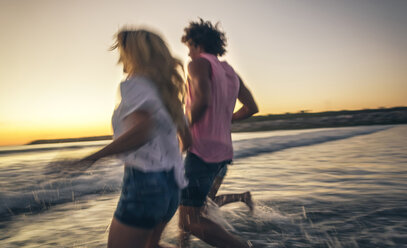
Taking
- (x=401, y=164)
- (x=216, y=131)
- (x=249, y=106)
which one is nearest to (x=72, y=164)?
(x=216, y=131)

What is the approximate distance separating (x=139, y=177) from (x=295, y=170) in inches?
297

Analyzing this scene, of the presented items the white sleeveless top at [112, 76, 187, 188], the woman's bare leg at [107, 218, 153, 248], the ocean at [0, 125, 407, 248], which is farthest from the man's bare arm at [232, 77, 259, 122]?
the woman's bare leg at [107, 218, 153, 248]

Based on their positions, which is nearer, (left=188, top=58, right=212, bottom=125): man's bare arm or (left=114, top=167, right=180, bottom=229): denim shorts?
(left=114, top=167, right=180, bottom=229): denim shorts

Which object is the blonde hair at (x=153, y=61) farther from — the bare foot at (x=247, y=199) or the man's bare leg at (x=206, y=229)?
the bare foot at (x=247, y=199)

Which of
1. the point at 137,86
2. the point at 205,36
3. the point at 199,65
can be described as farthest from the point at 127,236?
the point at 205,36

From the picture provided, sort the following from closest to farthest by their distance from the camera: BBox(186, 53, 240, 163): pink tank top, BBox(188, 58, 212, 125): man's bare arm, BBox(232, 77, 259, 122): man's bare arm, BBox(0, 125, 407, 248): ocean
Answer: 1. BBox(188, 58, 212, 125): man's bare arm
2. BBox(186, 53, 240, 163): pink tank top
3. BBox(232, 77, 259, 122): man's bare arm
4. BBox(0, 125, 407, 248): ocean

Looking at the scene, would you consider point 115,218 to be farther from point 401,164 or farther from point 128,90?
point 401,164

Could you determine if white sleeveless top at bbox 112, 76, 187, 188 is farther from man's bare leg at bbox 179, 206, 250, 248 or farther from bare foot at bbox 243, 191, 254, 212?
bare foot at bbox 243, 191, 254, 212

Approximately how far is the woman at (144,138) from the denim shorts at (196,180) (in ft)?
2.24

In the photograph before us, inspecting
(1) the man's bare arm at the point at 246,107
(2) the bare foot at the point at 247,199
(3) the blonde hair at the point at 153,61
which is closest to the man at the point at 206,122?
(1) the man's bare arm at the point at 246,107

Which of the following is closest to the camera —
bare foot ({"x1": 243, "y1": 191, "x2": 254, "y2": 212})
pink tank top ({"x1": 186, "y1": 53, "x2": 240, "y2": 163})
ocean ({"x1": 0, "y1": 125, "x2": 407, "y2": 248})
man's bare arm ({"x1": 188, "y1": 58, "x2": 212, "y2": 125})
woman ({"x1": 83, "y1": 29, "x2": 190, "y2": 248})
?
woman ({"x1": 83, "y1": 29, "x2": 190, "y2": 248})

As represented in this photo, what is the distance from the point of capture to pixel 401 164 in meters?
8.69

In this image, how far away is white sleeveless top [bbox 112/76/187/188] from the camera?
1585 millimetres

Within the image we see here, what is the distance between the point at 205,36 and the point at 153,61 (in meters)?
1.02
